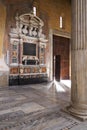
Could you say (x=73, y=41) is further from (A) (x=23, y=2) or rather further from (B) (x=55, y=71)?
(B) (x=55, y=71)

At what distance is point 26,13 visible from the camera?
8.17m

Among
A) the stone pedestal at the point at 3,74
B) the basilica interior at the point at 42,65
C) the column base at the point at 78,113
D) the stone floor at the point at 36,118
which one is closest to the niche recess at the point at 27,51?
the basilica interior at the point at 42,65

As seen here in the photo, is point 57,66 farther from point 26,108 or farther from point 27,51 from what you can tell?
point 26,108

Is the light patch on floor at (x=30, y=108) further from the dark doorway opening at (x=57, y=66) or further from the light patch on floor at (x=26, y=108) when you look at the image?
the dark doorway opening at (x=57, y=66)

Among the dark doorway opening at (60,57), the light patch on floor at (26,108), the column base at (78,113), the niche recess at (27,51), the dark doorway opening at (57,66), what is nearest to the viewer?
the column base at (78,113)

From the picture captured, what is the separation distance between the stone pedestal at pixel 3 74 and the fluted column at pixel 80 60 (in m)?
4.90

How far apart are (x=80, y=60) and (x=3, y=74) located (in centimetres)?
514

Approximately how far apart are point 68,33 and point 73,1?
7.17 meters

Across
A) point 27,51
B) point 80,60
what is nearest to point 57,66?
point 27,51

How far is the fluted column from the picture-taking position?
3.21 meters

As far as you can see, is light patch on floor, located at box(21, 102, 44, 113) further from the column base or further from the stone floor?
the column base

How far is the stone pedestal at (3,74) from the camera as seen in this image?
291 inches

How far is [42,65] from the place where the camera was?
352 inches

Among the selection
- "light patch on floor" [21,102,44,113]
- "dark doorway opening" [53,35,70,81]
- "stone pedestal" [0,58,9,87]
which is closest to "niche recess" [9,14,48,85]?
"stone pedestal" [0,58,9,87]
